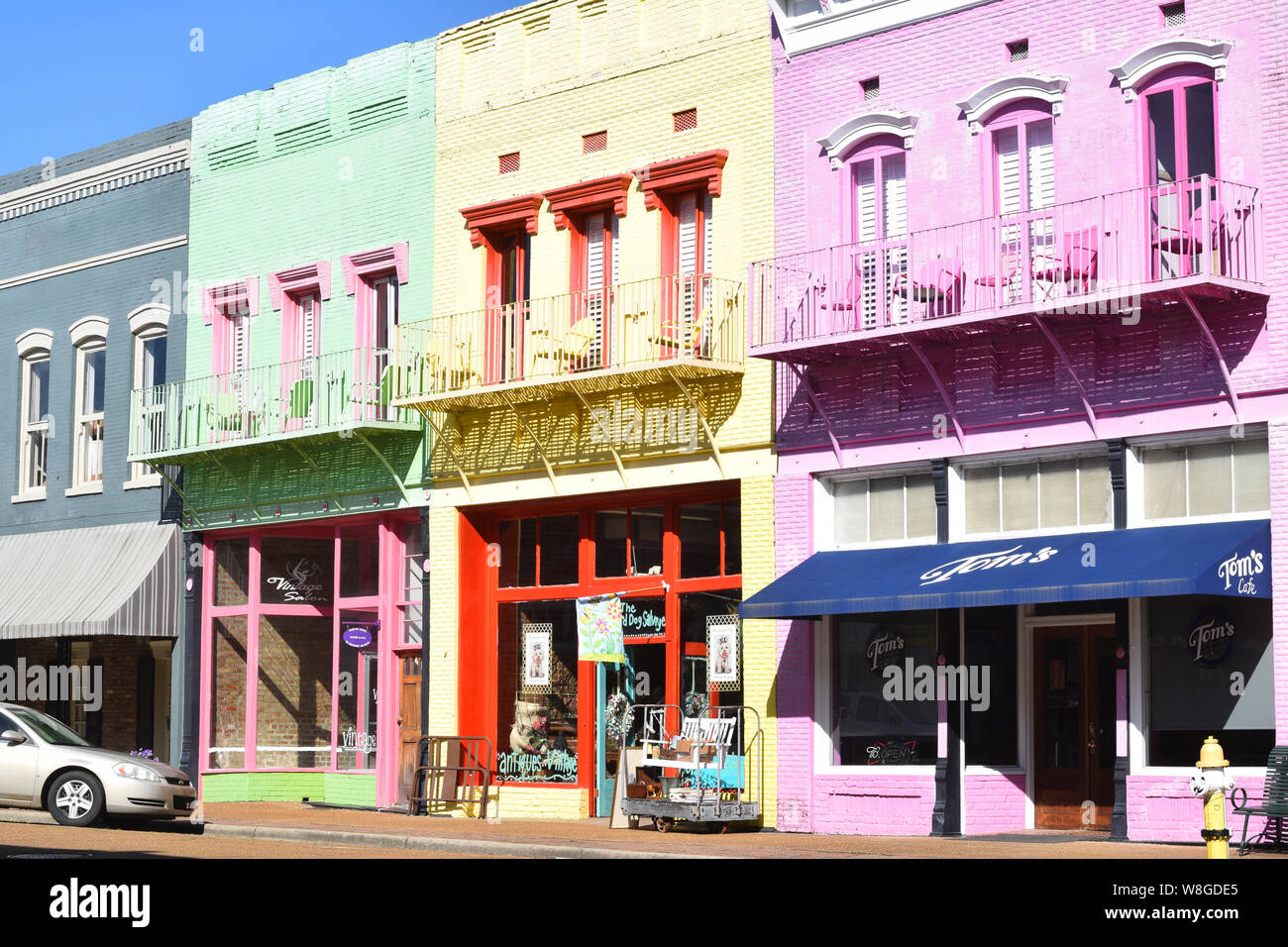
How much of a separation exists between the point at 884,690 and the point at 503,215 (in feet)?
26.6

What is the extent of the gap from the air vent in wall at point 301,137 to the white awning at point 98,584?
19.1 ft

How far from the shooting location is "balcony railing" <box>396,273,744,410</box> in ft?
73.4

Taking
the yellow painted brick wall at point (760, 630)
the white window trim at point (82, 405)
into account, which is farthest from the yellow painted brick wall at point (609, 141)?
the white window trim at point (82, 405)

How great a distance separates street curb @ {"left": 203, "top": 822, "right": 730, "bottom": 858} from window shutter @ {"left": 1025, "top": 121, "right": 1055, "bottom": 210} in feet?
24.7

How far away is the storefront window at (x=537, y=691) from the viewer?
79.9 feet

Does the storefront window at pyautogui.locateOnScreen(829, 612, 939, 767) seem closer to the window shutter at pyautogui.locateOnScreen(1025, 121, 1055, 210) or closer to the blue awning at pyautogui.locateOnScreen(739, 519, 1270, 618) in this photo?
the blue awning at pyautogui.locateOnScreen(739, 519, 1270, 618)

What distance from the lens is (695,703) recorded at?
22641mm

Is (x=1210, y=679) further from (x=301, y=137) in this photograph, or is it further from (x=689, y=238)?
(x=301, y=137)

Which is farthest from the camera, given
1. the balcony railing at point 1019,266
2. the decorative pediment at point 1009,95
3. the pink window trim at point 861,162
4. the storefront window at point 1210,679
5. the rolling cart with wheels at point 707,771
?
the pink window trim at point 861,162

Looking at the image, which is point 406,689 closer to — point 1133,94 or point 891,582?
point 891,582

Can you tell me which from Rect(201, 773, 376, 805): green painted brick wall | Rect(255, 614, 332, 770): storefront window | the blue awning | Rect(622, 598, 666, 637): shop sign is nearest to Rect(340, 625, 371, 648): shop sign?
Rect(255, 614, 332, 770): storefront window

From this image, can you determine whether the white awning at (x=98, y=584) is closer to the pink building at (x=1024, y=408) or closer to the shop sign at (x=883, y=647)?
the pink building at (x=1024, y=408)

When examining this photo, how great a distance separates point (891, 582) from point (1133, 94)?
17.3 feet

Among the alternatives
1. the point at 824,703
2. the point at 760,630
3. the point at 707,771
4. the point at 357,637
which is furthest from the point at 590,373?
the point at 357,637
